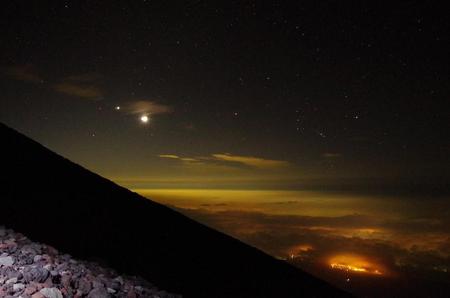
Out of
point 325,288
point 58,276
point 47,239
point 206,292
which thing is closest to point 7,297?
point 58,276

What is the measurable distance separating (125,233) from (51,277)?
290cm

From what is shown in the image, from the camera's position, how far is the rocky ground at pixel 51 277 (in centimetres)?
357

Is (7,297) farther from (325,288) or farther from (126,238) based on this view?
(325,288)

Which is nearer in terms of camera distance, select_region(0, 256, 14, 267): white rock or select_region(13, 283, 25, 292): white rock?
select_region(13, 283, 25, 292): white rock

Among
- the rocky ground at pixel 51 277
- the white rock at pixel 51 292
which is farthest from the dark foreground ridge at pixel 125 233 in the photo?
the white rock at pixel 51 292

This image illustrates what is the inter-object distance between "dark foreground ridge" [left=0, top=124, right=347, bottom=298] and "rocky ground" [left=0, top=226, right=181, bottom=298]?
0.36 metres

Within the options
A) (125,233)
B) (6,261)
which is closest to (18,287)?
(6,261)

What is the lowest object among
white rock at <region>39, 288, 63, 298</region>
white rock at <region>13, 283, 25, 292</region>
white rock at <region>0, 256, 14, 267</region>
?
white rock at <region>39, 288, 63, 298</region>

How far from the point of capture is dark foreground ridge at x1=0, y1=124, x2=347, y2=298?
5.49 metres

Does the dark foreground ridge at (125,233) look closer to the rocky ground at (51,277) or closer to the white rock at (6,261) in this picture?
the rocky ground at (51,277)

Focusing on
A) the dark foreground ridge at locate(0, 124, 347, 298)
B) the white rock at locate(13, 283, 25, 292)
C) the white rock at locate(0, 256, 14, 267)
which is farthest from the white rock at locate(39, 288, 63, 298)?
the dark foreground ridge at locate(0, 124, 347, 298)

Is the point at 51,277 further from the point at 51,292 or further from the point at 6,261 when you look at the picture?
the point at 6,261

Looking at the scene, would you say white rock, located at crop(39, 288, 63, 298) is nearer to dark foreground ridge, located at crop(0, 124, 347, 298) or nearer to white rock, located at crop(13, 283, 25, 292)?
white rock, located at crop(13, 283, 25, 292)

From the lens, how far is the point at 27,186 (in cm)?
676
